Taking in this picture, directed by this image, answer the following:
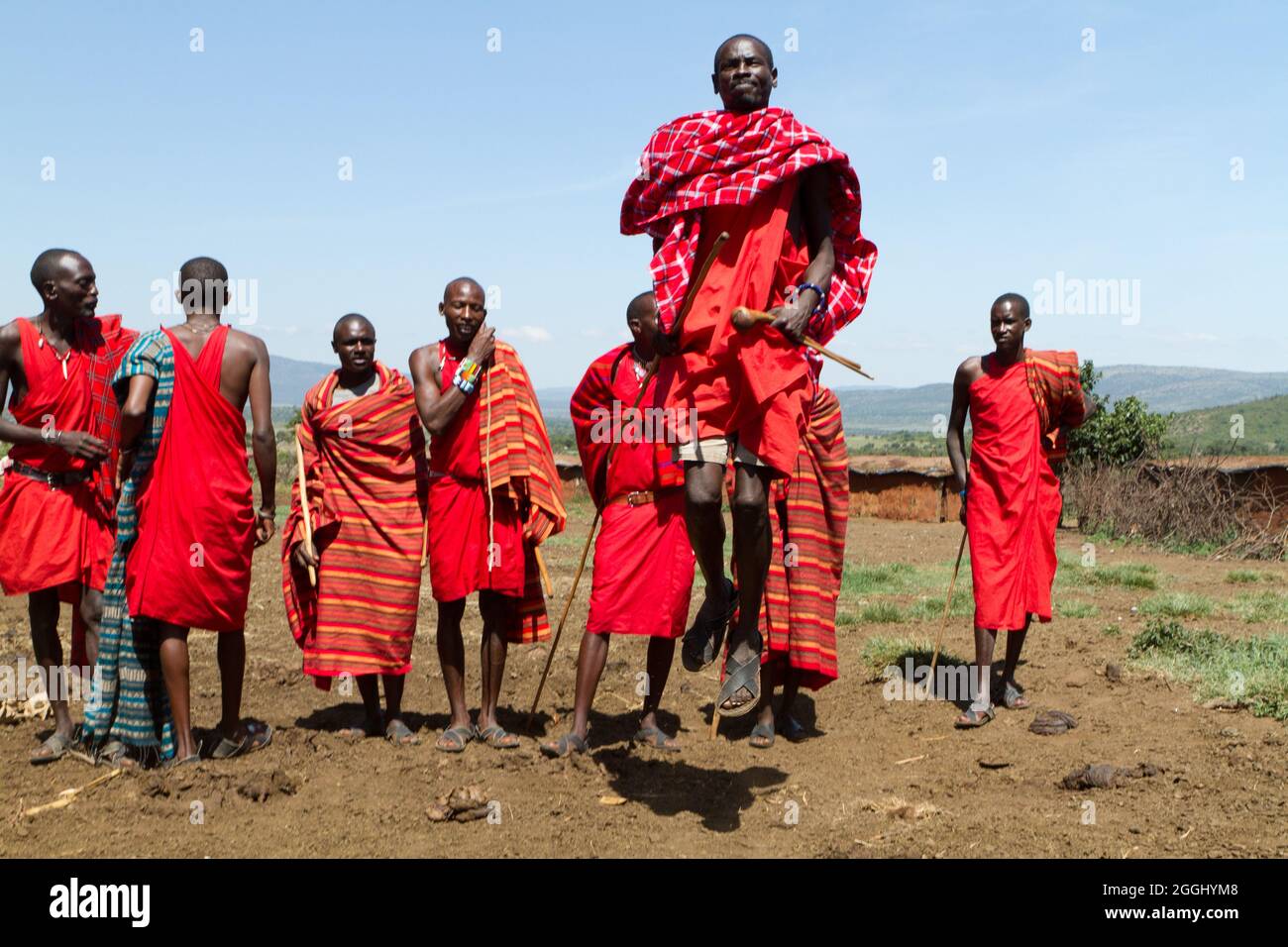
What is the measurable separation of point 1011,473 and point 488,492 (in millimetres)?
3194

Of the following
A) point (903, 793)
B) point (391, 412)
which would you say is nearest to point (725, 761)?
point (903, 793)

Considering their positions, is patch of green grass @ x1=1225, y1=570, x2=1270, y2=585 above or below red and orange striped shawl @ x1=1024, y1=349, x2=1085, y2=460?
below

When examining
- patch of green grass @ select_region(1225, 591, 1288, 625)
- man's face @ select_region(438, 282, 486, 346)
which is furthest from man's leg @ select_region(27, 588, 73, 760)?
patch of green grass @ select_region(1225, 591, 1288, 625)

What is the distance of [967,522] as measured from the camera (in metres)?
7.12

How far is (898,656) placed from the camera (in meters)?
7.95

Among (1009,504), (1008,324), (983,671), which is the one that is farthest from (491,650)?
(1008,324)

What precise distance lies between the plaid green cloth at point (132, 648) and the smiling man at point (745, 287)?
8.17 ft

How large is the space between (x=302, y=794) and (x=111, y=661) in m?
1.27

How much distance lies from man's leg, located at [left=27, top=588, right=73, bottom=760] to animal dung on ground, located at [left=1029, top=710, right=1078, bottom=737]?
5139 mm

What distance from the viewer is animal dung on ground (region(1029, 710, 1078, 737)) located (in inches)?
248

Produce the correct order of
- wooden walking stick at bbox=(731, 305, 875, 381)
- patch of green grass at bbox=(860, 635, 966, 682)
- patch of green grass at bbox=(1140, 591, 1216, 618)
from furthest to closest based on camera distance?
patch of green grass at bbox=(1140, 591, 1216, 618), patch of green grass at bbox=(860, 635, 966, 682), wooden walking stick at bbox=(731, 305, 875, 381)

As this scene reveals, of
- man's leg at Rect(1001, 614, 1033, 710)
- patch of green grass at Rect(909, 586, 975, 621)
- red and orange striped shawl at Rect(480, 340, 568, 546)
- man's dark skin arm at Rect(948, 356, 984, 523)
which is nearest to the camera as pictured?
red and orange striped shawl at Rect(480, 340, 568, 546)

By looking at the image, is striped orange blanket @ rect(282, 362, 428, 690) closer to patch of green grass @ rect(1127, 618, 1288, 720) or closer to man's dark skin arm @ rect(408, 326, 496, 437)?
man's dark skin arm @ rect(408, 326, 496, 437)

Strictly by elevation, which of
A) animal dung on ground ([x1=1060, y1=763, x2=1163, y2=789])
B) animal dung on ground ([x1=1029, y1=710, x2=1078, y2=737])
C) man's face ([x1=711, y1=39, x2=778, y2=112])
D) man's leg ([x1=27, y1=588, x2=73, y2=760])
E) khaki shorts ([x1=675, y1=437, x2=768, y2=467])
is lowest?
animal dung on ground ([x1=1029, y1=710, x2=1078, y2=737])
